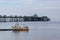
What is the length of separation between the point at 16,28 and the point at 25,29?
1.78 meters

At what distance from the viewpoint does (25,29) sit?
49.4 metres

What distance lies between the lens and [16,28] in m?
49.7

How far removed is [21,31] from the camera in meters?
48.4

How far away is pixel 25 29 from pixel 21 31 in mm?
1337

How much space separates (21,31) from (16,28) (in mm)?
1763
